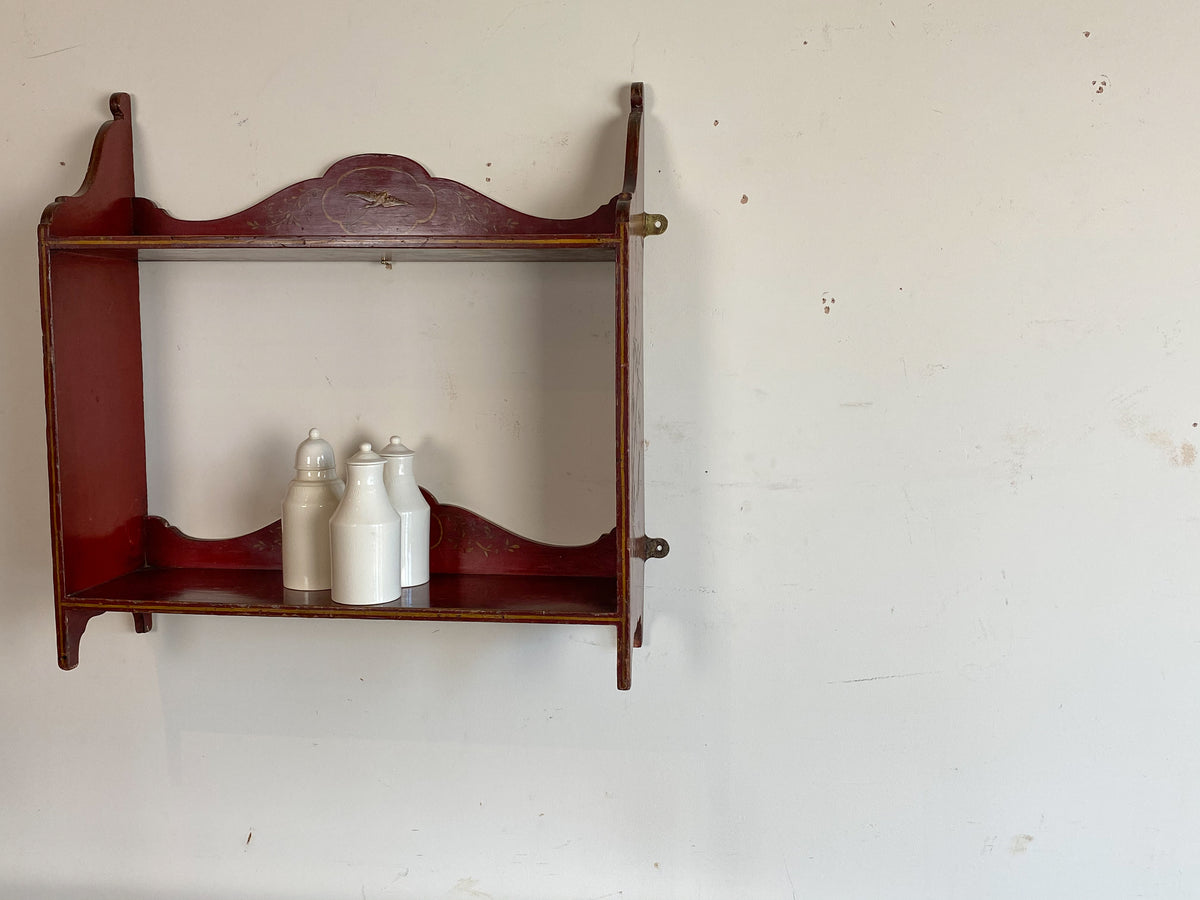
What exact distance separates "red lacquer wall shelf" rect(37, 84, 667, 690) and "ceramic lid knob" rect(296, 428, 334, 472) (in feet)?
0.46

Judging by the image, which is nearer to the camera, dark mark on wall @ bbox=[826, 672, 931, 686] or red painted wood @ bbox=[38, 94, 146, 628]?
red painted wood @ bbox=[38, 94, 146, 628]

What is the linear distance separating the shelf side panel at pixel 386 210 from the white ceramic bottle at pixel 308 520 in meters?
0.27

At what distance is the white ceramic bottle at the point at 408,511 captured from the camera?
1.18 metres

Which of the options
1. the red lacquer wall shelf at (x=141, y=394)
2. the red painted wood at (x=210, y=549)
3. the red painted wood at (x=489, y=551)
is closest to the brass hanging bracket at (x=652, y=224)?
the red lacquer wall shelf at (x=141, y=394)

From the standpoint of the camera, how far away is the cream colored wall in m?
1.20

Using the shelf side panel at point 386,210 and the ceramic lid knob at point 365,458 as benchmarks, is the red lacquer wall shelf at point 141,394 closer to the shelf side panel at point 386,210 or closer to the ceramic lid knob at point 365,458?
the shelf side panel at point 386,210

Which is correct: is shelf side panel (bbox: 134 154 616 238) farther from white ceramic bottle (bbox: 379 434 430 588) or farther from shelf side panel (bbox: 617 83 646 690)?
white ceramic bottle (bbox: 379 434 430 588)

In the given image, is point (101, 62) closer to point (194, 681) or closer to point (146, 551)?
point (146, 551)

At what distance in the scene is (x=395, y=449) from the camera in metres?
1.21

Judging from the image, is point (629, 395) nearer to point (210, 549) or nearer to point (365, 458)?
point (365, 458)

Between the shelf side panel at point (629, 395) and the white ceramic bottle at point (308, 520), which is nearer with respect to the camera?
the shelf side panel at point (629, 395)

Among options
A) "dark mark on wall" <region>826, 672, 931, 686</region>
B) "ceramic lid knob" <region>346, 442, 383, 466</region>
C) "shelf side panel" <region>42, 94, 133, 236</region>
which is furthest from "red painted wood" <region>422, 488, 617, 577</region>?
"shelf side panel" <region>42, 94, 133, 236</region>

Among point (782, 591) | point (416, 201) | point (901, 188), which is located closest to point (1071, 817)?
point (782, 591)

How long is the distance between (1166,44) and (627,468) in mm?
808
